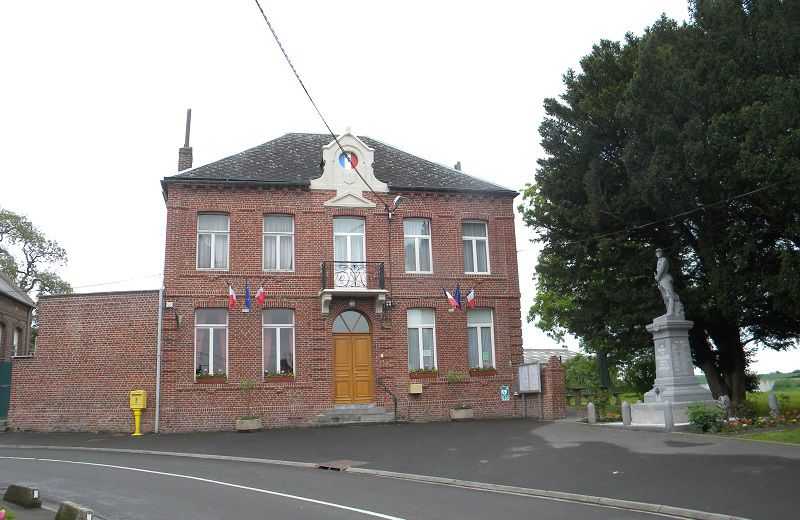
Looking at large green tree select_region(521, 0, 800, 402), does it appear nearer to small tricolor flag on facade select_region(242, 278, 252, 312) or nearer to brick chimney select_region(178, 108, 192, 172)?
small tricolor flag on facade select_region(242, 278, 252, 312)

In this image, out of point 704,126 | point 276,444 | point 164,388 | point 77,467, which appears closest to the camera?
point 77,467

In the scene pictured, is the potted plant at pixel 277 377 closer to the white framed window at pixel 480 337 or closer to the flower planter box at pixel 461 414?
the flower planter box at pixel 461 414

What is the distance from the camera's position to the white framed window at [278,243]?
71.4ft

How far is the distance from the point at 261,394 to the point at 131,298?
191 inches

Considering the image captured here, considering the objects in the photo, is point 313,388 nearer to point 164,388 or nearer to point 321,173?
point 164,388

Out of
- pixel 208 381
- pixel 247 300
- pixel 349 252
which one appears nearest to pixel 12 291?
pixel 208 381

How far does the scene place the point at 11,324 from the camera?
1347 inches

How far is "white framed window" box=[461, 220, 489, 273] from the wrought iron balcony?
10.4 ft

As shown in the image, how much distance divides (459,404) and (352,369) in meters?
3.52

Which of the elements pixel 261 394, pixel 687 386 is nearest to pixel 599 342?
pixel 687 386

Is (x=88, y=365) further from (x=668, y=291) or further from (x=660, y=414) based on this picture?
(x=668, y=291)

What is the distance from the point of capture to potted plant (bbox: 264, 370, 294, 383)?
2062 cm

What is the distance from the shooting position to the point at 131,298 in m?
20.7

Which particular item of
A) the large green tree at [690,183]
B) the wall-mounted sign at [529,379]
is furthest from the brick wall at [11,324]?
the large green tree at [690,183]
